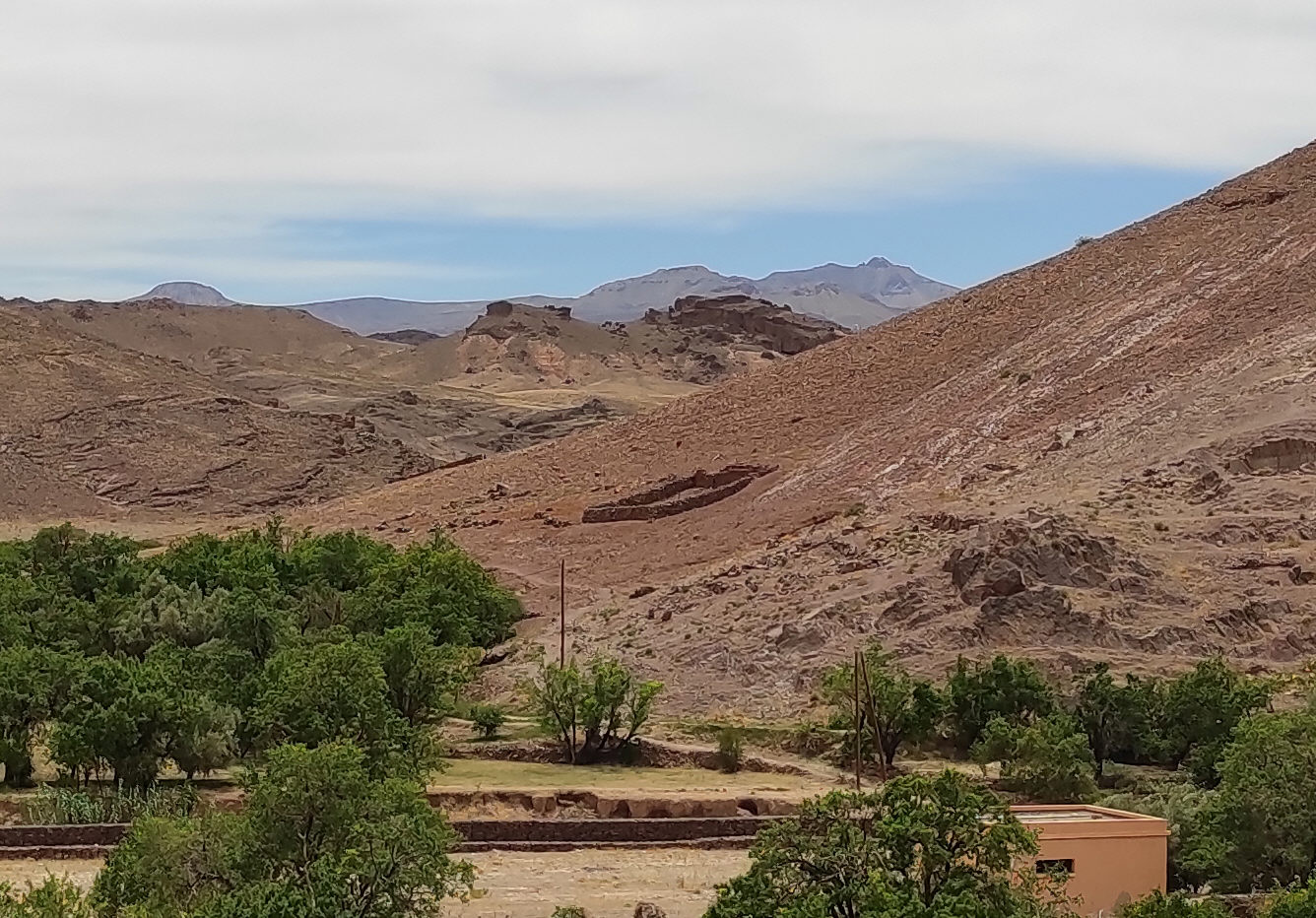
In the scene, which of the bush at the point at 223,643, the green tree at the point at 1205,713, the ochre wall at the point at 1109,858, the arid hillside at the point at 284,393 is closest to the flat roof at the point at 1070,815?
the ochre wall at the point at 1109,858

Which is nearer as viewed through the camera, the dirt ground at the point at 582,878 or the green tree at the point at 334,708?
the dirt ground at the point at 582,878

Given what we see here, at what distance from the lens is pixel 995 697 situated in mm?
27766

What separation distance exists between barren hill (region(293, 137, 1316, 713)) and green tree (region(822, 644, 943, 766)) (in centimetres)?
209

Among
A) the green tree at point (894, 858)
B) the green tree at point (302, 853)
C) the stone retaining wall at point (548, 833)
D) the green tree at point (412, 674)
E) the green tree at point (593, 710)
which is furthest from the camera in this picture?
the green tree at point (412, 674)

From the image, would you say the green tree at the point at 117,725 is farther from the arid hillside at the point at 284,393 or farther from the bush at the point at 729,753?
the arid hillside at the point at 284,393

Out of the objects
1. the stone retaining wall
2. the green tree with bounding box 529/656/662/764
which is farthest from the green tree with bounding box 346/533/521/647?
the stone retaining wall

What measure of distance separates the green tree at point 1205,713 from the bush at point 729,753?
19.0 ft

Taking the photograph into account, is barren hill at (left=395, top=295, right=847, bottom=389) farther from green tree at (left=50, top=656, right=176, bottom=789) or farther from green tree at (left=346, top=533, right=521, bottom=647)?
green tree at (left=50, top=656, right=176, bottom=789)

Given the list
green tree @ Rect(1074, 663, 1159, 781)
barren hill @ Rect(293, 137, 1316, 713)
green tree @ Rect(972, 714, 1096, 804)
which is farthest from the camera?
barren hill @ Rect(293, 137, 1316, 713)

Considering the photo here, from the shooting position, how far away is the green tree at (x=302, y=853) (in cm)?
1541

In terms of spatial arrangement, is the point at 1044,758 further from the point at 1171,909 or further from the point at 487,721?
the point at 1171,909

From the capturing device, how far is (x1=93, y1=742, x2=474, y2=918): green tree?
50.5 feet

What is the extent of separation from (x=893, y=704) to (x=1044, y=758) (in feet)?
10.2

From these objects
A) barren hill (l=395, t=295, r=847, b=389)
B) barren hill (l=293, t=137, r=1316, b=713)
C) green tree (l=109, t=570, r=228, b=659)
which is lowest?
green tree (l=109, t=570, r=228, b=659)
